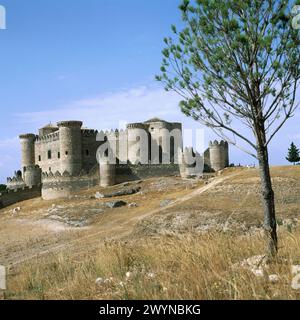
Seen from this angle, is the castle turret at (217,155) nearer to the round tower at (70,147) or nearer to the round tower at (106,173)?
the round tower at (106,173)

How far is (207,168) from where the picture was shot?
51.5 meters

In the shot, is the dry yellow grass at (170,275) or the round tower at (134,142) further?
the round tower at (134,142)

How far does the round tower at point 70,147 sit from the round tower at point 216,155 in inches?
574

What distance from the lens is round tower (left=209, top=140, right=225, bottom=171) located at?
51.6 meters

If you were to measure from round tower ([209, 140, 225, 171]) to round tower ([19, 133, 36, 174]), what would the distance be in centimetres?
2519

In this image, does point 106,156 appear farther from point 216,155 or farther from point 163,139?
point 216,155

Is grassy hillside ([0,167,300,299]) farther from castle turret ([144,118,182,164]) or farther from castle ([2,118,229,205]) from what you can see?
castle turret ([144,118,182,164])

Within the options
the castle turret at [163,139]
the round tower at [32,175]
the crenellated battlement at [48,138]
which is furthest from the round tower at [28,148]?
the castle turret at [163,139]

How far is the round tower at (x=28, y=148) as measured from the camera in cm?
6384

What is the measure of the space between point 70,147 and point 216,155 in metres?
16.0

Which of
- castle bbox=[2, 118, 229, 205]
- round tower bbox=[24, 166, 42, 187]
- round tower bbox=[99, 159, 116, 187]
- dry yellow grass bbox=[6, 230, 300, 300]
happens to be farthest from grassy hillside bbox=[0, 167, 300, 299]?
round tower bbox=[24, 166, 42, 187]

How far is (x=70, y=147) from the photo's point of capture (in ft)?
174

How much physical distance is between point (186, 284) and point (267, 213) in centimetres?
217

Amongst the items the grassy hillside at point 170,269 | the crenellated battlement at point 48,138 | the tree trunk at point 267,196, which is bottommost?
the grassy hillside at point 170,269
